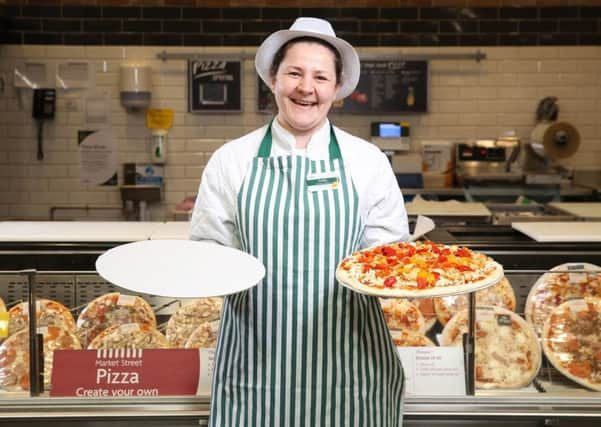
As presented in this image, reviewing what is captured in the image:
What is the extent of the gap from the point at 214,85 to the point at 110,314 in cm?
495

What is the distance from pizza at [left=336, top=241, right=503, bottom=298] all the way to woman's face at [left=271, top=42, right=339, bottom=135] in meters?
0.40

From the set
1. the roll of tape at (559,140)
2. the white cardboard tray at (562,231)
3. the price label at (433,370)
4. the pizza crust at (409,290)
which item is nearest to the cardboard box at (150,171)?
the roll of tape at (559,140)

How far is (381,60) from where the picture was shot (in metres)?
7.56

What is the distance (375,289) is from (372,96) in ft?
18.5

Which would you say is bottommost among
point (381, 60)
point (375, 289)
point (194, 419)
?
point (194, 419)

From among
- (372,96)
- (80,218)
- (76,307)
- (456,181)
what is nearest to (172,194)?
(80,218)

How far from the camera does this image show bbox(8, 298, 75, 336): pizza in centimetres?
273

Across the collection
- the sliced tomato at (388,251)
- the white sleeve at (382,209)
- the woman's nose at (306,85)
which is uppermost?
the woman's nose at (306,85)

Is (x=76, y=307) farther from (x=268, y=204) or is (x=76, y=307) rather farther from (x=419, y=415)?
(x=419, y=415)

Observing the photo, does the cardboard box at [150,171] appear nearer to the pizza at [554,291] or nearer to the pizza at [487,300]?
the pizza at [487,300]

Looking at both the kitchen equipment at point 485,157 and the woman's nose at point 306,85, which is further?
the kitchen equipment at point 485,157

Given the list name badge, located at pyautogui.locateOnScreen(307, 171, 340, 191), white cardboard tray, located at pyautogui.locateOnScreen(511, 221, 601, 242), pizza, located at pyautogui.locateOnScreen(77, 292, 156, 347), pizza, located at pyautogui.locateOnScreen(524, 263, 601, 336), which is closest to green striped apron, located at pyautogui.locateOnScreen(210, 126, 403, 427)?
name badge, located at pyautogui.locateOnScreen(307, 171, 340, 191)

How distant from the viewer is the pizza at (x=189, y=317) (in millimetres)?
2834

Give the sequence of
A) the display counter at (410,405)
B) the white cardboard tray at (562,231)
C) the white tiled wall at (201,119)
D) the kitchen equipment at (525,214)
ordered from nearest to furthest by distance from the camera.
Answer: the display counter at (410,405) → the white cardboard tray at (562,231) → the kitchen equipment at (525,214) → the white tiled wall at (201,119)
